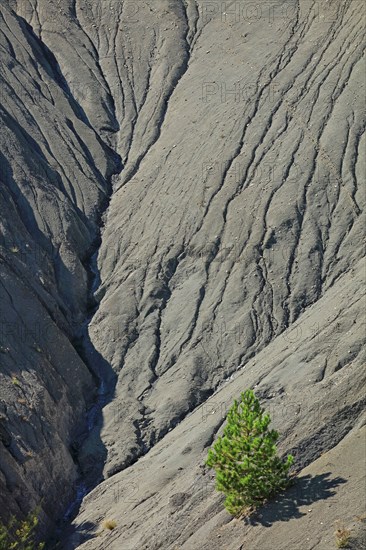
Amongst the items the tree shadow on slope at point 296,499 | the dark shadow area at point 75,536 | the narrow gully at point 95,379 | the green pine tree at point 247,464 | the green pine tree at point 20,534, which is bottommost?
the tree shadow on slope at point 296,499

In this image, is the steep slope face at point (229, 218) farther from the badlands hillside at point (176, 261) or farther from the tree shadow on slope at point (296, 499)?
the tree shadow on slope at point (296, 499)

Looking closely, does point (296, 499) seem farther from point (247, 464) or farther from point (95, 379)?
point (95, 379)

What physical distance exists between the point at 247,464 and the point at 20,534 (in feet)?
19.2

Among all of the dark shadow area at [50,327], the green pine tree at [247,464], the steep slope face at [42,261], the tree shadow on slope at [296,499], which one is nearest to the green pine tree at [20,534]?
the steep slope face at [42,261]

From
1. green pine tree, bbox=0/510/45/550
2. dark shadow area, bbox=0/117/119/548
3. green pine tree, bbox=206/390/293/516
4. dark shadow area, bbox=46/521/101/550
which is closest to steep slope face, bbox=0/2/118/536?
dark shadow area, bbox=0/117/119/548

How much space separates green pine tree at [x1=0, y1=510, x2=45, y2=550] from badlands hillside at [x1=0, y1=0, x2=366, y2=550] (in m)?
0.41

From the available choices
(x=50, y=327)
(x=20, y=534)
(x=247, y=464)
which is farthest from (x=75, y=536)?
(x=50, y=327)

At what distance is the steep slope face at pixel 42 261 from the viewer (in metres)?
27.8

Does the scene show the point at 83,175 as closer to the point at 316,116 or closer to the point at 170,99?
the point at 170,99

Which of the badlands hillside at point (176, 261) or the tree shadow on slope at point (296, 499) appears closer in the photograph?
the tree shadow on slope at point (296, 499)

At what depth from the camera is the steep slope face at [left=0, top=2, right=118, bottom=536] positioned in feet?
91.4

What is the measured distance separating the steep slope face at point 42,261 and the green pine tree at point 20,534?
52cm

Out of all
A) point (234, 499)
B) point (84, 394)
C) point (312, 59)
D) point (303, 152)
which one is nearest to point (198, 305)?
point (84, 394)

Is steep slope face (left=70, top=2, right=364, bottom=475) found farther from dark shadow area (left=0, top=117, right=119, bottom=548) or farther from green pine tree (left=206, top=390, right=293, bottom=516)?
green pine tree (left=206, top=390, right=293, bottom=516)
